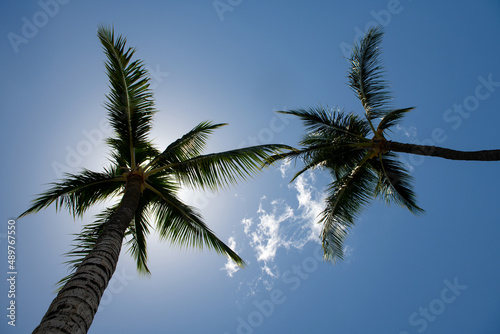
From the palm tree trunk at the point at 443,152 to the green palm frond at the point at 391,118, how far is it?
0.55m

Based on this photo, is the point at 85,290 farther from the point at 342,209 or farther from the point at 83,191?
the point at 342,209

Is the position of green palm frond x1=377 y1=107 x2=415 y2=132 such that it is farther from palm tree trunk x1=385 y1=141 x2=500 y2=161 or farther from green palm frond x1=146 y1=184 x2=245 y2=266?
green palm frond x1=146 y1=184 x2=245 y2=266

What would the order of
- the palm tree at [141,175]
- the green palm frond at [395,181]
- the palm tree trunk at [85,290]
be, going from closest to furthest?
the palm tree trunk at [85,290]
the palm tree at [141,175]
the green palm frond at [395,181]

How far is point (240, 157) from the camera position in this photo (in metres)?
Answer: 6.54

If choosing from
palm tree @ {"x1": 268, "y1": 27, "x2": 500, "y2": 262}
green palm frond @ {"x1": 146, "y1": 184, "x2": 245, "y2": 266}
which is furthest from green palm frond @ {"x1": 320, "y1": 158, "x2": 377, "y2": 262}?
green palm frond @ {"x1": 146, "y1": 184, "x2": 245, "y2": 266}

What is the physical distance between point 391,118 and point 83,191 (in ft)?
28.1

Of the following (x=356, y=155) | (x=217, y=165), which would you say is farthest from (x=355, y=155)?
(x=217, y=165)

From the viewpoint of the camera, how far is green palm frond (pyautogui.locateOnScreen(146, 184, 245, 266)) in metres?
7.30

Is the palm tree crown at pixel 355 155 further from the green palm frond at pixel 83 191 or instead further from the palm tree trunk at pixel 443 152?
the green palm frond at pixel 83 191

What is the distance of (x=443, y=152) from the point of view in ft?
25.1

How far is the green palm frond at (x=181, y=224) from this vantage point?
7301 mm

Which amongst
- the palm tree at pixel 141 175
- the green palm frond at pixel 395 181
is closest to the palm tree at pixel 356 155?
the green palm frond at pixel 395 181

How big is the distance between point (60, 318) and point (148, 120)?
556 centimetres

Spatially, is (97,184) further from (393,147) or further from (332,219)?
(393,147)
